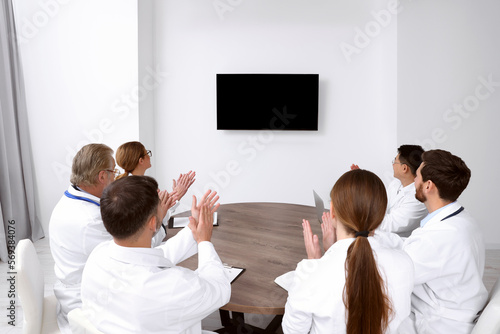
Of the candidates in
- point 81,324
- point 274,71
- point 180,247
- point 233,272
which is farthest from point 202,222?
point 274,71

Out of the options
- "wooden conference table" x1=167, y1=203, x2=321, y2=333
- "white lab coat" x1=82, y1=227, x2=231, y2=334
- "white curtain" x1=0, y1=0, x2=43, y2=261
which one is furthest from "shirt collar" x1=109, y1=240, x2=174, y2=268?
"white curtain" x1=0, y1=0, x2=43, y2=261

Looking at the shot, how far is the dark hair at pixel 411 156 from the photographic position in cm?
286

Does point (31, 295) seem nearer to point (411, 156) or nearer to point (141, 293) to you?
point (141, 293)

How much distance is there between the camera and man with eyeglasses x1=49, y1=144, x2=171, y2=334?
6.40 feet

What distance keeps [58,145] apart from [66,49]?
1162 millimetres

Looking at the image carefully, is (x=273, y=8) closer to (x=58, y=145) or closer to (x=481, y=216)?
(x=58, y=145)

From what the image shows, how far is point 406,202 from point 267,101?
254 cm

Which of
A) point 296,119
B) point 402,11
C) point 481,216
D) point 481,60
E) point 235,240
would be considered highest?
point 402,11

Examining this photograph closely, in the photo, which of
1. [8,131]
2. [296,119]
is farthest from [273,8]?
[8,131]

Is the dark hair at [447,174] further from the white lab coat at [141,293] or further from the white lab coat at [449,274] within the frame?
the white lab coat at [141,293]

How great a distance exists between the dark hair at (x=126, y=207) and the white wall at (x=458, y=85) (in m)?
4.03

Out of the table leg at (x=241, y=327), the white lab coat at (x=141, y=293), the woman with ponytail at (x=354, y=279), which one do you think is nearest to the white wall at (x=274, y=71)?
the table leg at (x=241, y=327)

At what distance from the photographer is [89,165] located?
2096mm

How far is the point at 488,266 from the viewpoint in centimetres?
408
